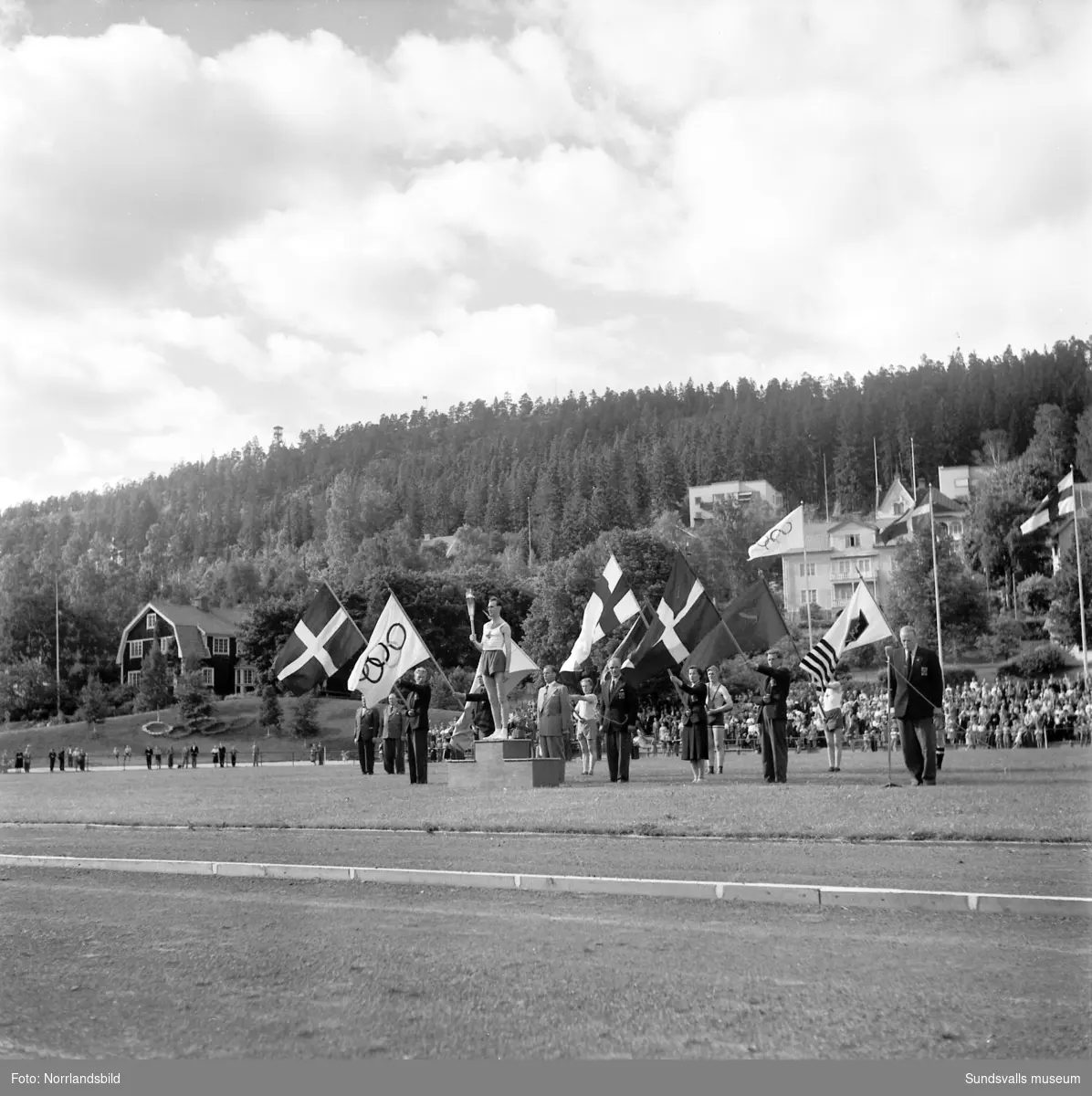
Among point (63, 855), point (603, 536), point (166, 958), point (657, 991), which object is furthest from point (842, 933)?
point (603, 536)

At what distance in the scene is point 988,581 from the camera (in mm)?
126750

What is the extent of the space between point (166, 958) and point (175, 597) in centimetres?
17816

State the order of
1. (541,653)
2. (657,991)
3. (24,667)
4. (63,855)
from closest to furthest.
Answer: (657,991)
(63,855)
(541,653)
(24,667)

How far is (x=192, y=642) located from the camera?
439ft

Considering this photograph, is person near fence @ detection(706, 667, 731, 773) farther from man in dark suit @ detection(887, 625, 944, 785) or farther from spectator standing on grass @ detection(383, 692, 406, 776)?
spectator standing on grass @ detection(383, 692, 406, 776)

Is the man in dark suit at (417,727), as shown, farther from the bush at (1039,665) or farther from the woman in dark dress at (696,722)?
the bush at (1039,665)

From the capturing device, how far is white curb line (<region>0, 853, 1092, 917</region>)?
865 centimetres

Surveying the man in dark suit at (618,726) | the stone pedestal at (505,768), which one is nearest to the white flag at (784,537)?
the man in dark suit at (618,726)

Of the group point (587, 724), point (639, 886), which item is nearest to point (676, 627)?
point (587, 724)

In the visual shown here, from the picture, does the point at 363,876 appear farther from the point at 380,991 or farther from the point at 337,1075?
the point at 337,1075

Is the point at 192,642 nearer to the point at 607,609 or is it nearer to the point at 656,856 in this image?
the point at 607,609

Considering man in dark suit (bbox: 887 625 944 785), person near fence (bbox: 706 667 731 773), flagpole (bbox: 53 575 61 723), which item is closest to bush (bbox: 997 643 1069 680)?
person near fence (bbox: 706 667 731 773)

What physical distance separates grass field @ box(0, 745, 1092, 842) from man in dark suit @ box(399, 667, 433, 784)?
479mm

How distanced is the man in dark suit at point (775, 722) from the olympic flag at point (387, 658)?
8529mm
